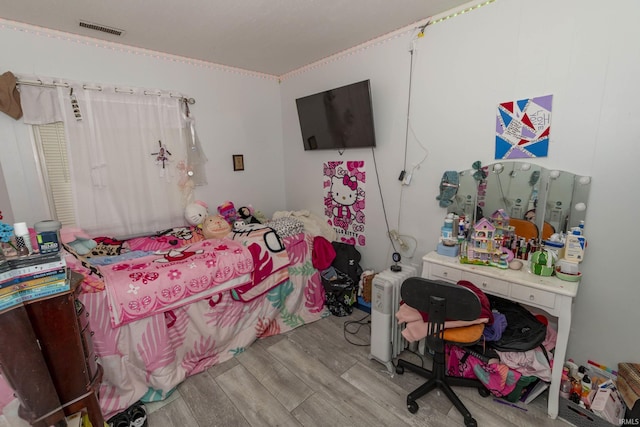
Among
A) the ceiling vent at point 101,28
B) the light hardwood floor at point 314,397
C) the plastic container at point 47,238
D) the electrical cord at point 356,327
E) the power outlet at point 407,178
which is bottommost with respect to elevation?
the light hardwood floor at point 314,397

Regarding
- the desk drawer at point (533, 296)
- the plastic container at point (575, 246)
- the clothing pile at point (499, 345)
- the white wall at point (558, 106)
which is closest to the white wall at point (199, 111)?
the white wall at point (558, 106)

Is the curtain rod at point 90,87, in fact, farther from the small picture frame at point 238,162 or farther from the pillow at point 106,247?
the pillow at point 106,247

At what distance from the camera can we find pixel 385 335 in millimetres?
2014

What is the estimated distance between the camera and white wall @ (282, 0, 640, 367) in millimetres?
1541

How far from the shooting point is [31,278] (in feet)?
3.22

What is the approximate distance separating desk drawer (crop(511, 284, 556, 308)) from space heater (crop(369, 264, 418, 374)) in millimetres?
702

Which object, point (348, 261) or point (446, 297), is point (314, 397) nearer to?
point (446, 297)

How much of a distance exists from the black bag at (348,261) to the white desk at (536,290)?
40.7 inches

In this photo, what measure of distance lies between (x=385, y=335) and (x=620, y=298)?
4.50 ft

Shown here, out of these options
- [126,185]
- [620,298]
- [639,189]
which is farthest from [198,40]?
[620,298]

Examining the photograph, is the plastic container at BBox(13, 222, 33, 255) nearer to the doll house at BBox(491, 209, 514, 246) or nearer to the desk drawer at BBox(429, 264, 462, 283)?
the desk drawer at BBox(429, 264, 462, 283)

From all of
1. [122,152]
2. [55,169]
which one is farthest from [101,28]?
[55,169]

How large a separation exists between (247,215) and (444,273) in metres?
2.00

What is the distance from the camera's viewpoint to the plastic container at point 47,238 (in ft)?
3.42
